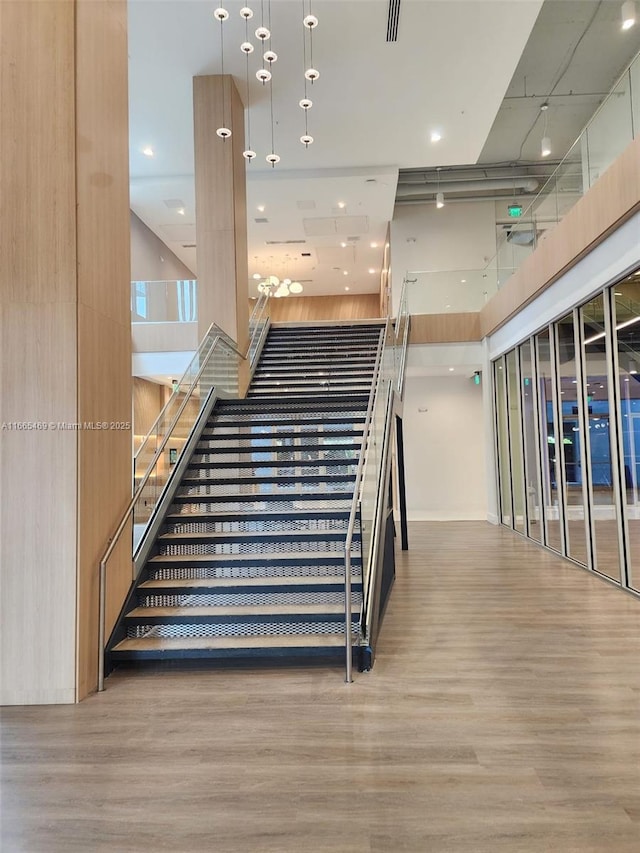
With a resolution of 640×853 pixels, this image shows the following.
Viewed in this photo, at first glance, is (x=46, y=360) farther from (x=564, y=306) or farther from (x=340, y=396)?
(x=564, y=306)

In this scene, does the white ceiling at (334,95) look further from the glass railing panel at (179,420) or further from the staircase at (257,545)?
the staircase at (257,545)

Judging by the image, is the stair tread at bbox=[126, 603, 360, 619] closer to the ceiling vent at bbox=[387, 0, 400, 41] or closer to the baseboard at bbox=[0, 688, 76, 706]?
the baseboard at bbox=[0, 688, 76, 706]

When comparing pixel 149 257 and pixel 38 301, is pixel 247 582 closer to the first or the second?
→ pixel 38 301

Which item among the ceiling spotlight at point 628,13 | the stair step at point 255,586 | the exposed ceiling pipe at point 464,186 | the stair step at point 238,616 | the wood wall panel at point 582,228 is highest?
the exposed ceiling pipe at point 464,186

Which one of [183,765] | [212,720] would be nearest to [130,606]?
[212,720]

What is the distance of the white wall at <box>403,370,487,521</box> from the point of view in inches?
549

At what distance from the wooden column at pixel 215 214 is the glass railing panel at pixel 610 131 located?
17.8 ft

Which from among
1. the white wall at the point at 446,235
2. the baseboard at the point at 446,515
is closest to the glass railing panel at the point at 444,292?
the white wall at the point at 446,235

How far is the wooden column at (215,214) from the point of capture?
908 cm

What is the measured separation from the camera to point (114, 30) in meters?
4.54

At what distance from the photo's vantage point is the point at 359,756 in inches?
115

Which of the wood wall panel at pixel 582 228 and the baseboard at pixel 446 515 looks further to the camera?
the baseboard at pixel 446 515

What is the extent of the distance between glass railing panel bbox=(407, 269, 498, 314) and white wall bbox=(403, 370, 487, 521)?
187cm

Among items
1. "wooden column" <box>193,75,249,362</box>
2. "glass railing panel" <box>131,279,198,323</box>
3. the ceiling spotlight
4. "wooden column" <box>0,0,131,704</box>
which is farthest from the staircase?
the ceiling spotlight
